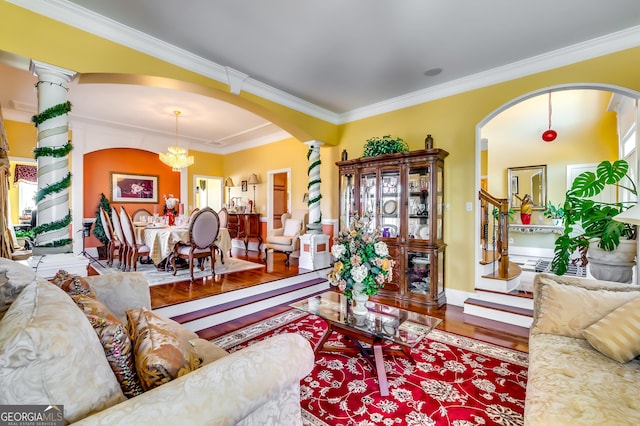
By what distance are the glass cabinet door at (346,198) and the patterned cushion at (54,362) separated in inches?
155

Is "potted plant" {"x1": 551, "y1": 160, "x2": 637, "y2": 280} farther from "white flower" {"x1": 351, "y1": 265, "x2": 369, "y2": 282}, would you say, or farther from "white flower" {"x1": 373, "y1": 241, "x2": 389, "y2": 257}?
"white flower" {"x1": 351, "y1": 265, "x2": 369, "y2": 282}

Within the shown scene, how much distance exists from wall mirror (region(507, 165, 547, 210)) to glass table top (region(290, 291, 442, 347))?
6.12 metres

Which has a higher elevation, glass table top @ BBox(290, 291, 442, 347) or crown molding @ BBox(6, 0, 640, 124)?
crown molding @ BBox(6, 0, 640, 124)

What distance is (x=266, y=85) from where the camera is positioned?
13.0ft

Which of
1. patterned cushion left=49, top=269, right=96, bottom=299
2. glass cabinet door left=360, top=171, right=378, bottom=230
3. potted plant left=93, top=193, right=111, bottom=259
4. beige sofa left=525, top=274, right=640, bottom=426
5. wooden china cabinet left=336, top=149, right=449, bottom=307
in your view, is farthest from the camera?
potted plant left=93, top=193, right=111, bottom=259

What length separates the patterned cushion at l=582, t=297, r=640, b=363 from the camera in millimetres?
1472

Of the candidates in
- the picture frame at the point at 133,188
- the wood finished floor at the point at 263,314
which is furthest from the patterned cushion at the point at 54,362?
the picture frame at the point at 133,188

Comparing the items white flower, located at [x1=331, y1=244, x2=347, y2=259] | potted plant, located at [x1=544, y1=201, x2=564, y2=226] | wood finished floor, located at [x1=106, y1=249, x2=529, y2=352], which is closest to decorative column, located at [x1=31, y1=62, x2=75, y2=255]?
wood finished floor, located at [x1=106, y1=249, x2=529, y2=352]

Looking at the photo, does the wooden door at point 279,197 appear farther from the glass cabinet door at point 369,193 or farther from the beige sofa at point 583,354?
the beige sofa at point 583,354

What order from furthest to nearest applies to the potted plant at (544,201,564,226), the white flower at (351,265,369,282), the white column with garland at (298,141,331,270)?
Answer: the potted plant at (544,201,564,226)
the white column with garland at (298,141,331,270)
the white flower at (351,265,369,282)

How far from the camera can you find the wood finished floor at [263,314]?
2.91m

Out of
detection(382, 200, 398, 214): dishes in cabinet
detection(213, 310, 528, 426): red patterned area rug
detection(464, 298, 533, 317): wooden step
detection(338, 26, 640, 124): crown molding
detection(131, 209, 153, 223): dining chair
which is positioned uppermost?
detection(338, 26, 640, 124): crown molding

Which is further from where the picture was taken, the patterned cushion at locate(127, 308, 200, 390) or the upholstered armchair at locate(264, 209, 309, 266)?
the upholstered armchair at locate(264, 209, 309, 266)

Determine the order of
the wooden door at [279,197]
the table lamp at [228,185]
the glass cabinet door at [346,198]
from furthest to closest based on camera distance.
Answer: the table lamp at [228,185], the wooden door at [279,197], the glass cabinet door at [346,198]
